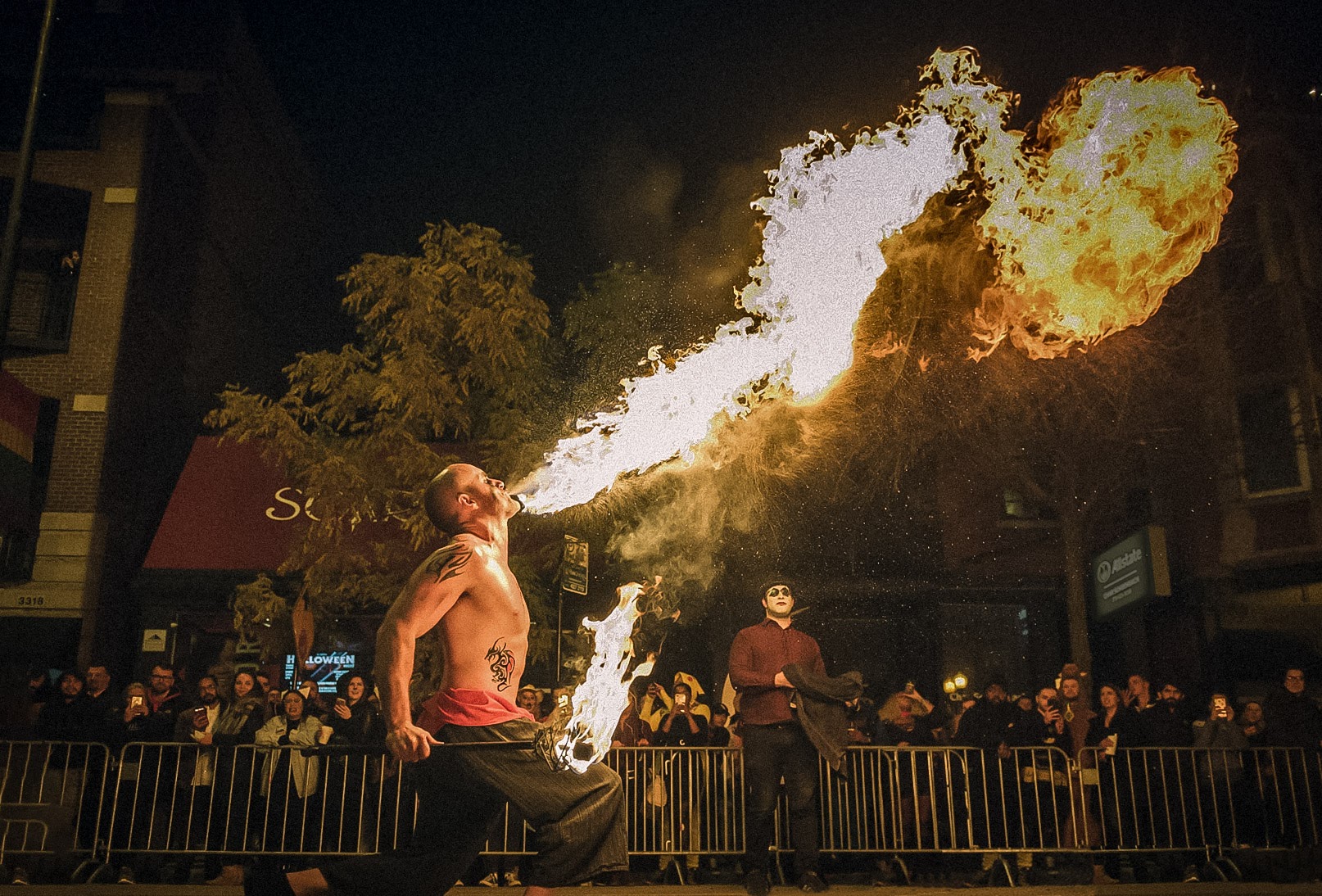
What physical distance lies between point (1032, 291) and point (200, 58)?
47.6 feet

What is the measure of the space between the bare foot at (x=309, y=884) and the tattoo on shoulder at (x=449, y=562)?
1.41 m

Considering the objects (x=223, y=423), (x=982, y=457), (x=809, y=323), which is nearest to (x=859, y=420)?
(x=982, y=457)

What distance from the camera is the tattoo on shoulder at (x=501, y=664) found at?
5.25 metres

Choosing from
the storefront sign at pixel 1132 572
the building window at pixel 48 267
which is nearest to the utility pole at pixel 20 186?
the building window at pixel 48 267

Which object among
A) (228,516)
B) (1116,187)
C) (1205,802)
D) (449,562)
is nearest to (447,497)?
(449,562)

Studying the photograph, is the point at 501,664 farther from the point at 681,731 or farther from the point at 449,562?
the point at 681,731

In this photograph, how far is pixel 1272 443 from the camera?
1786cm

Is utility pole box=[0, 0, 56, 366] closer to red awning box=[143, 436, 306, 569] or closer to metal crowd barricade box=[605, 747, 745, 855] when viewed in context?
metal crowd barricade box=[605, 747, 745, 855]

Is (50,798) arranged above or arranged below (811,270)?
below

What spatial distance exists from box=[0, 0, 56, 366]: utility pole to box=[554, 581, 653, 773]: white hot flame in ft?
15.7

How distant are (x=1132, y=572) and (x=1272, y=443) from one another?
475 centimetres

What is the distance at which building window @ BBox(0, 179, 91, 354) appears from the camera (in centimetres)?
1625

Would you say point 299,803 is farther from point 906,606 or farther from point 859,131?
point 906,606

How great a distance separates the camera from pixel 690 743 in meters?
10.2
